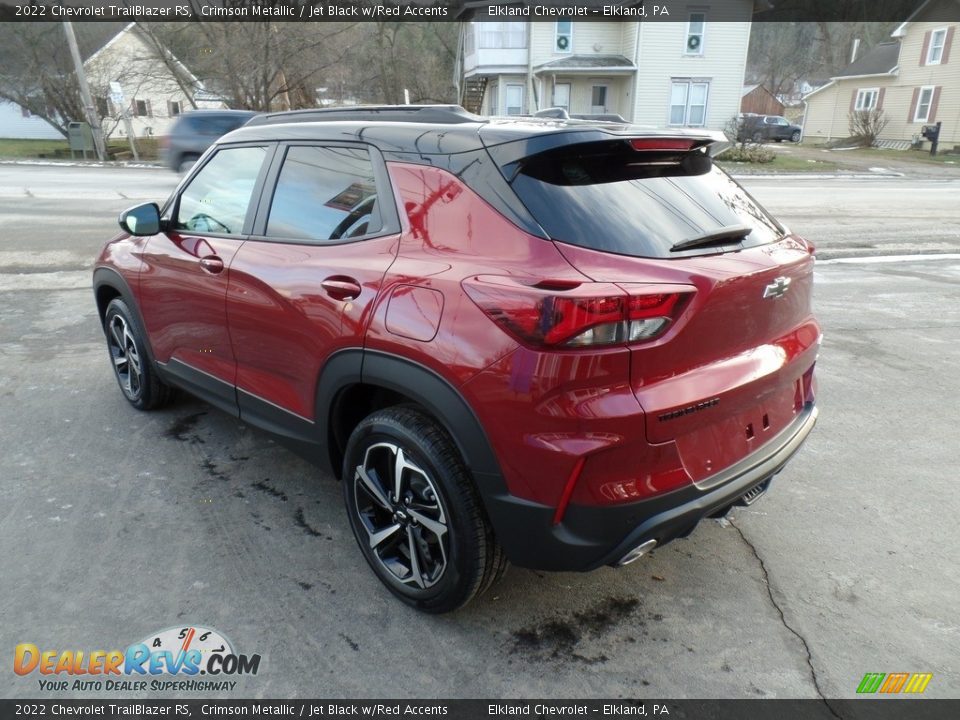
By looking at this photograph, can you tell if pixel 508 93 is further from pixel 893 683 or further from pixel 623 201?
pixel 893 683

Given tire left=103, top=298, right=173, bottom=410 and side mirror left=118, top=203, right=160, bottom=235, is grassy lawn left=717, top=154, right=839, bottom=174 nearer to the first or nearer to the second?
tire left=103, top=298, right=173, bottom=410

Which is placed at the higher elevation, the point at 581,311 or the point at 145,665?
the point at 581,311

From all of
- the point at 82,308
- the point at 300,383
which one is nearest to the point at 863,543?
the point at 300,383

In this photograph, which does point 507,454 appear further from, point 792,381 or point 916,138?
point 916,138

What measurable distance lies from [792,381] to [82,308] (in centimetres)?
661

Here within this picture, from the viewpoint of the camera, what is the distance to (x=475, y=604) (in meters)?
2.75

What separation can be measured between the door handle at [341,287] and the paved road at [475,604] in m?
1.18

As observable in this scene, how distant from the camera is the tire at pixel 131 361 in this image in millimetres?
4270

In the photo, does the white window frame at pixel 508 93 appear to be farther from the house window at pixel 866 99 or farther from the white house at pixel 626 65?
the house window at pixel 866 99

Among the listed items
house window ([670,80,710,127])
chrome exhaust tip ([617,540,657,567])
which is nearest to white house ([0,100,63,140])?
house window ([670,80,710,127])

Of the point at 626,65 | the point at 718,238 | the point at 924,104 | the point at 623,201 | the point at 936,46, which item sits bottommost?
Answer: the point at 718,238

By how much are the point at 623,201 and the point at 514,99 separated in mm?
34663

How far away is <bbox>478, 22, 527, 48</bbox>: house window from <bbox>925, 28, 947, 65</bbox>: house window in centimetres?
2179

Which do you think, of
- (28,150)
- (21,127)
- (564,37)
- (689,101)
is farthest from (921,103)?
(21,127)
